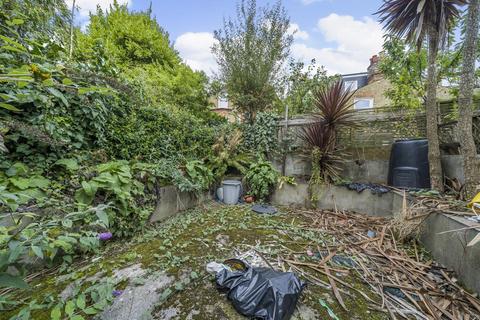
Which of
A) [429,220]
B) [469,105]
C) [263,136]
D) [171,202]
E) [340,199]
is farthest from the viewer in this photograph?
[263,136]

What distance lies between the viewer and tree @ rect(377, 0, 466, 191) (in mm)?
3045

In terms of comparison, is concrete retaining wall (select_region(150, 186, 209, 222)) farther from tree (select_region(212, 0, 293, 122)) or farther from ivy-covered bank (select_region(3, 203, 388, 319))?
tree (select_region(212, 0, 293, 122))

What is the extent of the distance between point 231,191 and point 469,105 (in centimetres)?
392

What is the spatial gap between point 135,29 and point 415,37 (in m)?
9.06

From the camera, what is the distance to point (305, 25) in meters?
5.84

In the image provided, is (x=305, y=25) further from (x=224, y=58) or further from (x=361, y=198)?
(x=361, y=198)

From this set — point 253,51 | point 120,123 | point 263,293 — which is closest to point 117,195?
point 120,123

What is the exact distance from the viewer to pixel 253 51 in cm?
574

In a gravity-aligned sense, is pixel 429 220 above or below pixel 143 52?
below

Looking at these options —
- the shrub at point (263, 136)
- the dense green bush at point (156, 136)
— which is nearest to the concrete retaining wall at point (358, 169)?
the shrub at point (263, 136)

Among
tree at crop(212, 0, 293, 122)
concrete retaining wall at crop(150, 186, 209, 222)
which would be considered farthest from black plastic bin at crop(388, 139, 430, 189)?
concrete retaining wall at crop(150, 186, 209, 222)

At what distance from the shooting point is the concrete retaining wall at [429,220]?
66.6 inches

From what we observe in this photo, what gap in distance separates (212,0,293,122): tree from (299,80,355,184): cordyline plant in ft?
7.34

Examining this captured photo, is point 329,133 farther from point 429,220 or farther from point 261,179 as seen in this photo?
point 429,220
